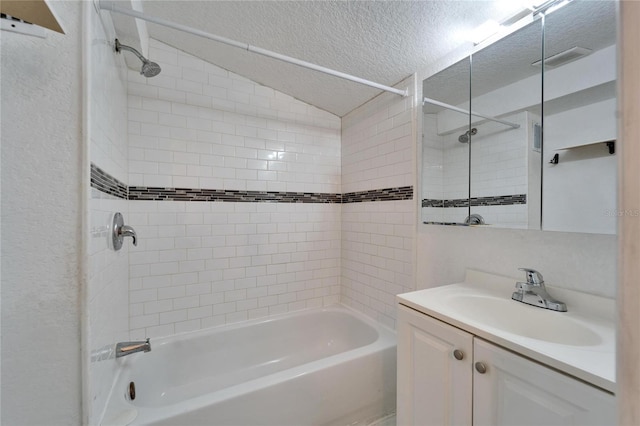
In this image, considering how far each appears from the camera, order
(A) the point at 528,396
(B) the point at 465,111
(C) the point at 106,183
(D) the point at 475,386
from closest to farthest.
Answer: (A) the point at 528,396
(D) the point at 475,386
(C) the point at 106,183
(B) the point at 465,111

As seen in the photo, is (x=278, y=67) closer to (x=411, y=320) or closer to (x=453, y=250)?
(x=453, y=250)

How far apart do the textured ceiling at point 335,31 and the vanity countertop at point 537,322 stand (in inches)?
52.3

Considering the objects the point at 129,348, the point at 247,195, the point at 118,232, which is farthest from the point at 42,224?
the point at 247,195

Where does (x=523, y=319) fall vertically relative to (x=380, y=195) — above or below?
below

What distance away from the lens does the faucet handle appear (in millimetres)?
1163

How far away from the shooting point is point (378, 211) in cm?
214

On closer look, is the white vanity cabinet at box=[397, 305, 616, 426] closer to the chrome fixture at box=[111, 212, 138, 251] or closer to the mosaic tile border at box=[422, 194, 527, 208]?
the mosaic tile border at box=[422, 194, 527, 208]

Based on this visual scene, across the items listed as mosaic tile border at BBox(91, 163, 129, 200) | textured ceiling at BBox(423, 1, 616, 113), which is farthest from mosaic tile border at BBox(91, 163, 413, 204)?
textured ceiling at BBox(423, 1, 616, 113)

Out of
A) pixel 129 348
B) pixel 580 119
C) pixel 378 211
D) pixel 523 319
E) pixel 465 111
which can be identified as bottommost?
pixel 129 348

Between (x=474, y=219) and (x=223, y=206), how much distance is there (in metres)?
1.73

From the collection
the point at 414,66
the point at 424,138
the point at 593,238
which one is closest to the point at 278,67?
the point at 414,66

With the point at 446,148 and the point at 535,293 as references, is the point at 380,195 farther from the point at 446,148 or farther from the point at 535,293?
the point at 535,293

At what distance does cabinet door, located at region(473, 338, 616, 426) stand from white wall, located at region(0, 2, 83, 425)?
1.39 m

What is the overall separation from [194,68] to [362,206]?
1687mm
